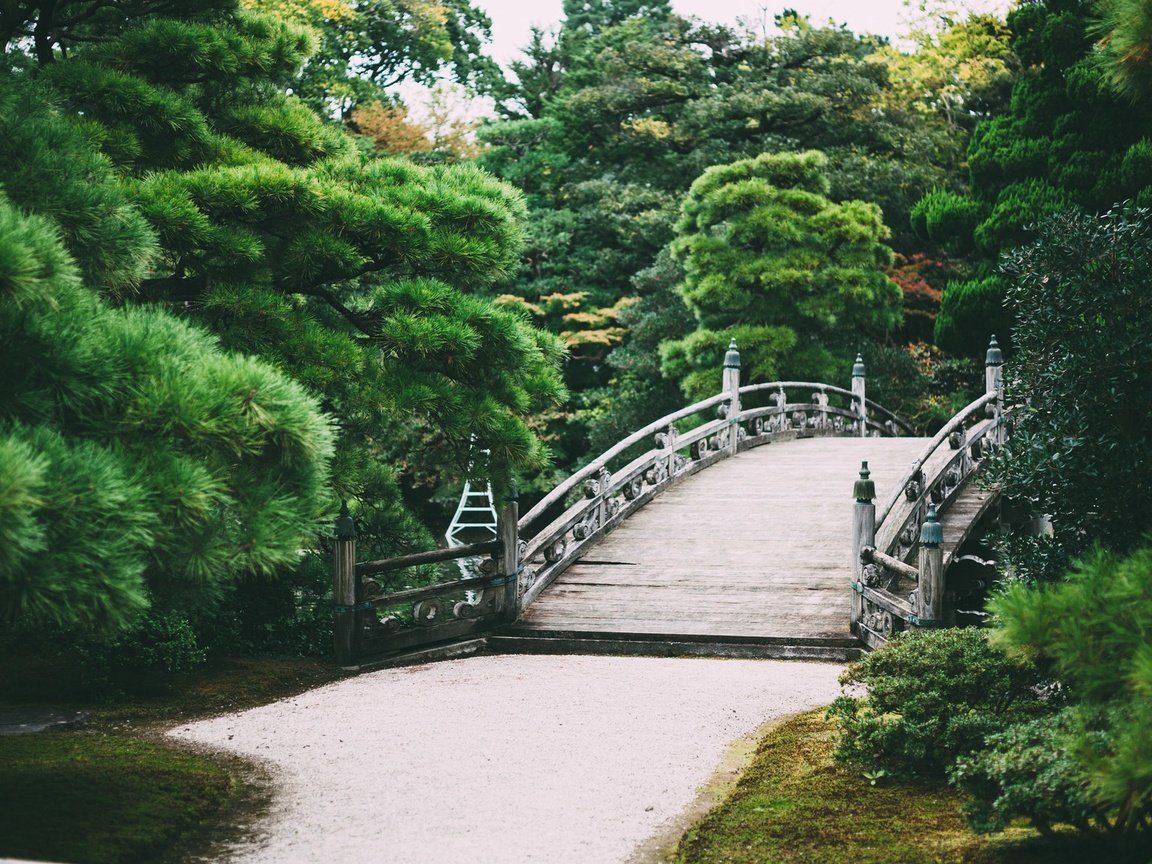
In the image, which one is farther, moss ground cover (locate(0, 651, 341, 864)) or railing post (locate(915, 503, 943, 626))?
railing post (locate(915, 503, 943, 626))

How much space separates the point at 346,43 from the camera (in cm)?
2448

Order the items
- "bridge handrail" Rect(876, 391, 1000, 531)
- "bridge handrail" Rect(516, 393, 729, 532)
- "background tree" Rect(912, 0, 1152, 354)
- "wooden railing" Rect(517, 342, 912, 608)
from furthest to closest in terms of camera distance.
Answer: "background tree" Rect(912, 0, 1152, 354) < "wooden railing" Rect(517, 342, 912, 608) < "bridge handrail" Rect(876, 391, 1000, 531) < "bridge handrail" Rect(516, 393, 729, 532)

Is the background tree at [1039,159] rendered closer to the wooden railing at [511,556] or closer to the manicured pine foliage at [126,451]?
the wooden railing at [511,556]

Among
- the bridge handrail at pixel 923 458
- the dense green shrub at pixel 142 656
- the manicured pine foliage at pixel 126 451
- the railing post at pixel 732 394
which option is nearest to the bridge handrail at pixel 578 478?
the railing post at pixel 732 394

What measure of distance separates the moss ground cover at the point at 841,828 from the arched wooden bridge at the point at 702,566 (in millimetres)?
3455

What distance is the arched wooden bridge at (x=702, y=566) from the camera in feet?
31.0

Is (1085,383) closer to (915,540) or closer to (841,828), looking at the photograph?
(841,828)

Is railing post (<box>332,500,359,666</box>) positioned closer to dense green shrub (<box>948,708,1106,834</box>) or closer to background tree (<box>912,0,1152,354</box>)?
dense green shrub (<box>948,708,1106,834</box>)

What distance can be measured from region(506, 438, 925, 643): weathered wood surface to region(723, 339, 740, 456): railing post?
0.95m

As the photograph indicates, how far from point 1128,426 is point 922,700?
158cm

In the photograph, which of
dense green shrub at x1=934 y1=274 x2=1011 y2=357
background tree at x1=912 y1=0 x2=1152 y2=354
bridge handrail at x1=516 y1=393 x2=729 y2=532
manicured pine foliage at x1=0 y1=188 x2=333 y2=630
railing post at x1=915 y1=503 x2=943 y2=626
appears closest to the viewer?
manicured pine foliage at x1=0 y1=188 x2=333 y2=630

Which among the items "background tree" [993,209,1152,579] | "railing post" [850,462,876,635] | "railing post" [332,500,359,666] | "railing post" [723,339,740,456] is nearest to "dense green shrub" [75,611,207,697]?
"railing post" [332,500,359,666]

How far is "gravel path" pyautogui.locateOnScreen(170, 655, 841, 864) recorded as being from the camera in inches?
202

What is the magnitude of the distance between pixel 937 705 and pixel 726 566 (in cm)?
544
